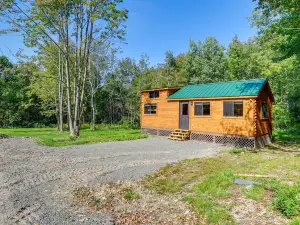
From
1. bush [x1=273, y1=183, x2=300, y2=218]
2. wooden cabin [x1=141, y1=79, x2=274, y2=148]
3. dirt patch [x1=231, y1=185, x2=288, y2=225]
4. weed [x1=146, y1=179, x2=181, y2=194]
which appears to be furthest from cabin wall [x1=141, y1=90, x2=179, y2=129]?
bush [x1=273, y1=183, x2=300, y2=218]

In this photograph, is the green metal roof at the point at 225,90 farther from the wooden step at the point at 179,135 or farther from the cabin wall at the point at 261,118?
the wooden step at the point at 179,135

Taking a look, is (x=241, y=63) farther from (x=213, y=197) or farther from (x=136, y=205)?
(x=136, y=205)

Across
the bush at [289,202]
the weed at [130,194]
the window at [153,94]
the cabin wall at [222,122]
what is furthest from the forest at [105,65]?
the weed at [130,194]

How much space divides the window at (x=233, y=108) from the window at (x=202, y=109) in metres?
1.18

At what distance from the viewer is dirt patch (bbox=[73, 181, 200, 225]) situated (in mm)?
3830

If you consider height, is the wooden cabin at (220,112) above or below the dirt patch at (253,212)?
above

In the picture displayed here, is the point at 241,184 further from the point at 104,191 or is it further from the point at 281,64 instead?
the point at 281,64

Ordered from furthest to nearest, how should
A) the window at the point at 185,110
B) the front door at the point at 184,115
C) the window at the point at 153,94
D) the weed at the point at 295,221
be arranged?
the window at the point at 153,94 < the window at the point at 185,110 < the front door at the point at 184,115 < the weed at the point at 295,221

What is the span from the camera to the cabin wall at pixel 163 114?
1585cm

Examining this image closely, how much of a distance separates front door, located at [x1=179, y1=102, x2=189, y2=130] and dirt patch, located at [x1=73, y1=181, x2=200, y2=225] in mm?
9986

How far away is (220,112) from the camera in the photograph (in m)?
13.2

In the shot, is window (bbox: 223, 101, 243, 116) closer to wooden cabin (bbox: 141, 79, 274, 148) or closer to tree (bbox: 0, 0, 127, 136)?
wooden cabin (bbox: 141, 79, 274, 148)

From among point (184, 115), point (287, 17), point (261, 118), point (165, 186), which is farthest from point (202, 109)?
point (165, 186)

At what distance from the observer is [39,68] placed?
22.8 metres
